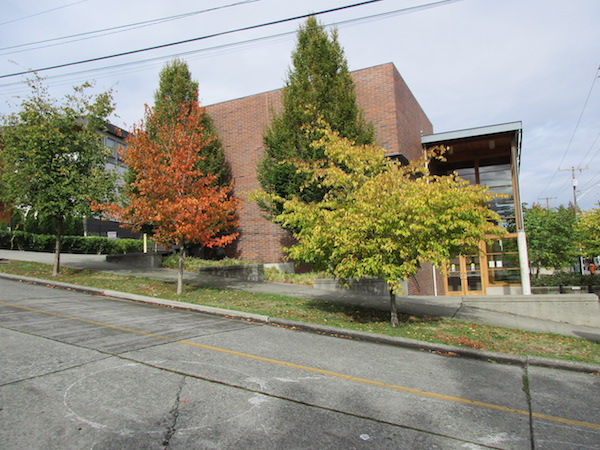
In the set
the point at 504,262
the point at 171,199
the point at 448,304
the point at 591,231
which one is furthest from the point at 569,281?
the point at 171,199

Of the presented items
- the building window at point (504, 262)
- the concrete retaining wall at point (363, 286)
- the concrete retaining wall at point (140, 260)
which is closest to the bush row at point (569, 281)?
the building window at point (504, 262)

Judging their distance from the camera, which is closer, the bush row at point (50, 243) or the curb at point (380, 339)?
the curb at point (380, 339)

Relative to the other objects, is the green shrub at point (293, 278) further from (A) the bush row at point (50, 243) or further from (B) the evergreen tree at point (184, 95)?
(A) the bush row at point (50, 243)

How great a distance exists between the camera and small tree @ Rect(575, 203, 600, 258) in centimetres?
2061

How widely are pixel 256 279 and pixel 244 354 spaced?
10.9 meters

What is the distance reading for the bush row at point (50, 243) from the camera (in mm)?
24969

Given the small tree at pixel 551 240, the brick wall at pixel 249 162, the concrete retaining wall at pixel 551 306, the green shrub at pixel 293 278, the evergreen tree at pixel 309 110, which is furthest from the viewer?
the small tree at pixel 551 240

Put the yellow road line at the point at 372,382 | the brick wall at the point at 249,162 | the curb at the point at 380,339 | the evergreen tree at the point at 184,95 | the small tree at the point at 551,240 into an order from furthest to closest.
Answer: the small tree at the point at 551,240 → the brick wall at the point at 249,162 → the evergreen tree at the point at 184,95 → the curb at the point at 380,339 → the yellow road line at the point at 372,382

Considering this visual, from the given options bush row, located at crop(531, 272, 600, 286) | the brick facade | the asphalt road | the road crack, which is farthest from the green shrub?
bush row, located at crop(531, 272, 600, 286)

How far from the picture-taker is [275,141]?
16.7m

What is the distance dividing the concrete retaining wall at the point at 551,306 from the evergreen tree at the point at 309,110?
24.2ft

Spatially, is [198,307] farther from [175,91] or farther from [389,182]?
[175,91]

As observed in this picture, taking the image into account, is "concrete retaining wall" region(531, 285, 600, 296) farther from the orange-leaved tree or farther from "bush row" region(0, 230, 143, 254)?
"bush row" region(0, 230, 143, 254)

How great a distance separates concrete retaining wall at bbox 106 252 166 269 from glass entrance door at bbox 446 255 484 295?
14485 mm
